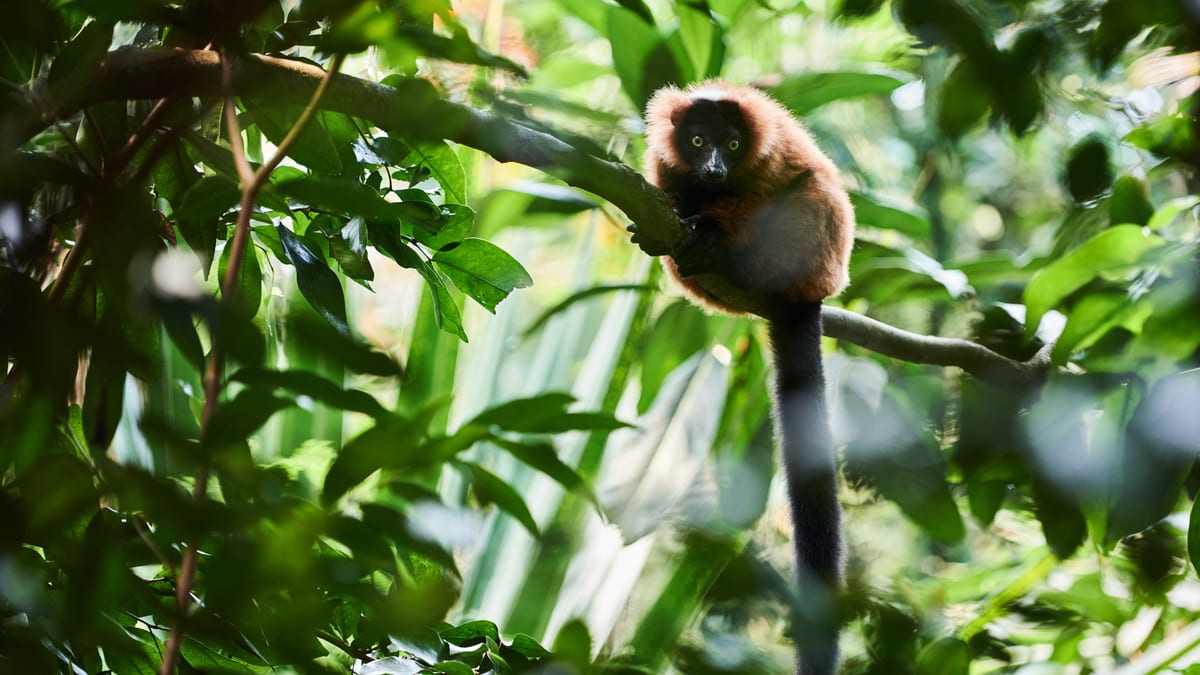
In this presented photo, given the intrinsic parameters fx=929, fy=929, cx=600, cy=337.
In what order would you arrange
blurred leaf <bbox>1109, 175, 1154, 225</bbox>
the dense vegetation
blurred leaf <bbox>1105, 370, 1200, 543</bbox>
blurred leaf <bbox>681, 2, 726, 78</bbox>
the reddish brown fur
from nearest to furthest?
the dense vegetation → blurred leaf <bbox>1105, 370, 1200, 543</bbox> → blurred leaf <bbox>1109, 175, 1154, 225</bbox> → the reddish brown fur → blurred leaf <bbox>681, 2, 726, 78</bbox>

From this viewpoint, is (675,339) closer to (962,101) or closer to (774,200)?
(774,200)

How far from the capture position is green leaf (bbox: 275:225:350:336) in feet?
3.27

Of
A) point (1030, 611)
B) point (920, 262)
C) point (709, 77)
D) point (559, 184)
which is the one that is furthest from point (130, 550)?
point (709, 77)

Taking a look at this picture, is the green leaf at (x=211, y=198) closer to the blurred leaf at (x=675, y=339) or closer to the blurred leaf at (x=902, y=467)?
the blurred leaf at (x=902, y=467)

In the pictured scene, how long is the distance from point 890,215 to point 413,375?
2.12 m

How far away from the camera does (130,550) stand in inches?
30.9

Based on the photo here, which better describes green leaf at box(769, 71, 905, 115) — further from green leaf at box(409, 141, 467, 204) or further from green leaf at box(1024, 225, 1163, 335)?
green leaf at box(409, 141, 467, 204)

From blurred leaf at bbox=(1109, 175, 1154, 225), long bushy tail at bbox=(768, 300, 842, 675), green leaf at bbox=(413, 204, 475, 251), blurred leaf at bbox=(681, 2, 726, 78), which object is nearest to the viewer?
green leaf at bbox=(413, 204, 475, 251)

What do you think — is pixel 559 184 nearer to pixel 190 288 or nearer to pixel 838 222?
pixel 838 222

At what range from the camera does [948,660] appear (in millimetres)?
640

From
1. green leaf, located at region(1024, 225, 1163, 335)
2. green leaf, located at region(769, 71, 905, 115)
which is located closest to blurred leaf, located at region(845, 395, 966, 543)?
green leaf, located at region(1024, 225, 1163, 335)

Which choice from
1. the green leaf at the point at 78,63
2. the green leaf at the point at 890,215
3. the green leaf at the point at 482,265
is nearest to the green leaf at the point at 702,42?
the green leaf at the point at 890,215

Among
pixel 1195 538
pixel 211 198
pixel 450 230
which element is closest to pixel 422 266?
pixel 450 230

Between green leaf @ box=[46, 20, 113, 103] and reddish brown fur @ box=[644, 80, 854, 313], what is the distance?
1.67m
